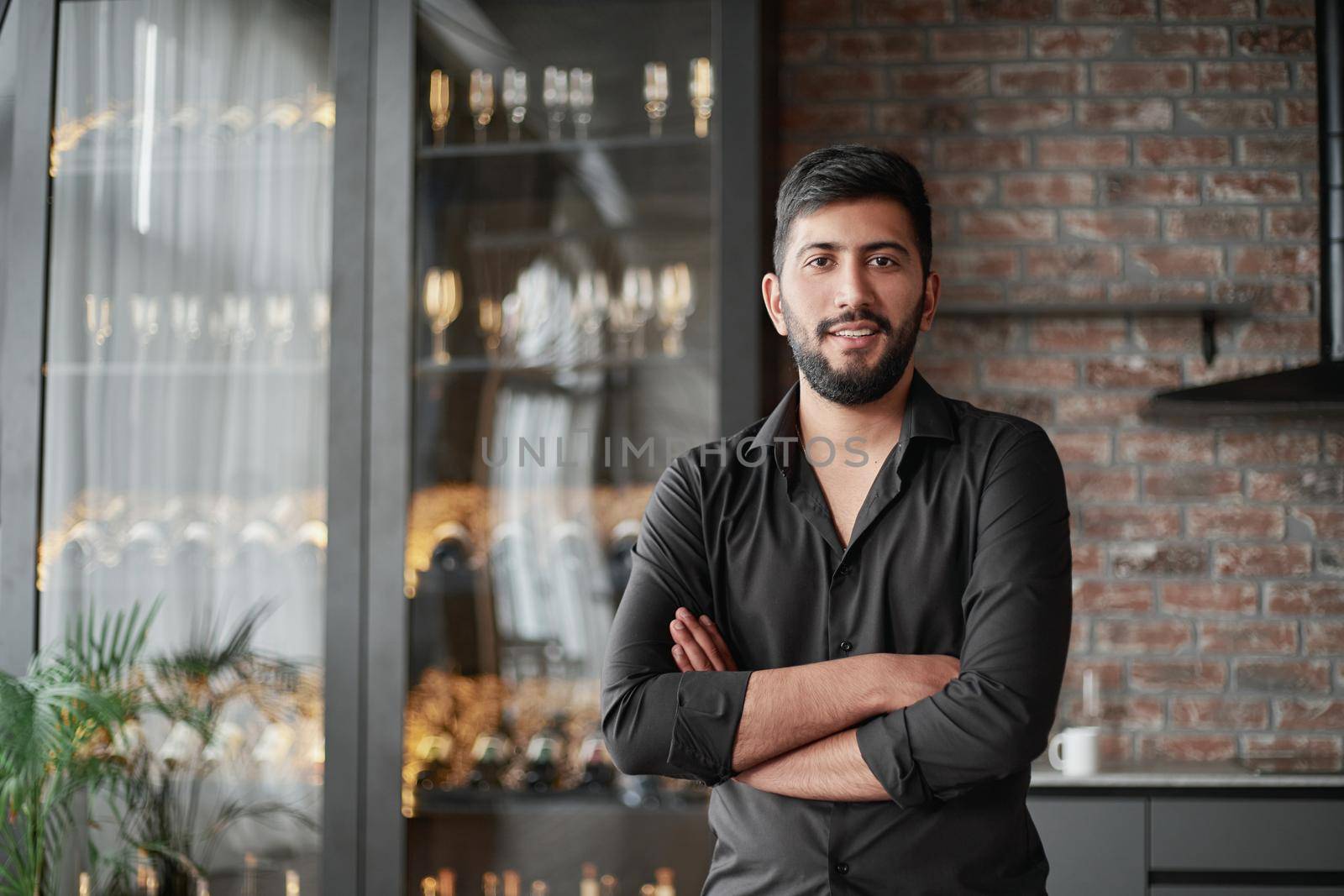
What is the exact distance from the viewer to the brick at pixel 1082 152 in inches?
109

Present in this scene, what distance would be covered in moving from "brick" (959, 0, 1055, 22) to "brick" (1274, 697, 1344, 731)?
5.90 ft

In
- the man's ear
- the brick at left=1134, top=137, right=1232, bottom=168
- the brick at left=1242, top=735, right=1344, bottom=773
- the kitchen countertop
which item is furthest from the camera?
the brick at left=1134, top=137, right=1232, bottom=168

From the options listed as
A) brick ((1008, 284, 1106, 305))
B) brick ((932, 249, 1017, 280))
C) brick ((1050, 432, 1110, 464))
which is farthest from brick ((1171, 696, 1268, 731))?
brick ((932, 249, 1017, 280))

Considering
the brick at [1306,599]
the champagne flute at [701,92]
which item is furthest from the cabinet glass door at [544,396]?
the brick at [1306,599]

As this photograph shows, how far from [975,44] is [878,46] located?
245 millimetres

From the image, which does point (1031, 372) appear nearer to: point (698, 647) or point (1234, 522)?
point (1234, 522)

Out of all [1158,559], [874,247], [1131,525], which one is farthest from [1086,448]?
[874,247]

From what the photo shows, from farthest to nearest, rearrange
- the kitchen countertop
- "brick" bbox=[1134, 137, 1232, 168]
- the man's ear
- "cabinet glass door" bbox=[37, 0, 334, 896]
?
"brick" bbox=[1134, 137, 1232, 168] → "cabinet glass door" bbox=[37, 0, 334, 896] → the kitchen countertop → the man's ear

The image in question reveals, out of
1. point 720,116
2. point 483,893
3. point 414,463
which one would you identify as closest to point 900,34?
point 720,116

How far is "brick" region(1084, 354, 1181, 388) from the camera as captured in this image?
2.73 metres

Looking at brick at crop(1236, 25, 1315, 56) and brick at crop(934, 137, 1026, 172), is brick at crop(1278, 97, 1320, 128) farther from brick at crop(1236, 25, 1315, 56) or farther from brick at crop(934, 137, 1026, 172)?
brick at crop(934, 137, 1026, 172)

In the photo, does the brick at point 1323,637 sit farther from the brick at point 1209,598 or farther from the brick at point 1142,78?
the brick at point 1142,78

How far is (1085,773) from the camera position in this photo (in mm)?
2336

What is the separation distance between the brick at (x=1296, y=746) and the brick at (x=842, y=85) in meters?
1.84
